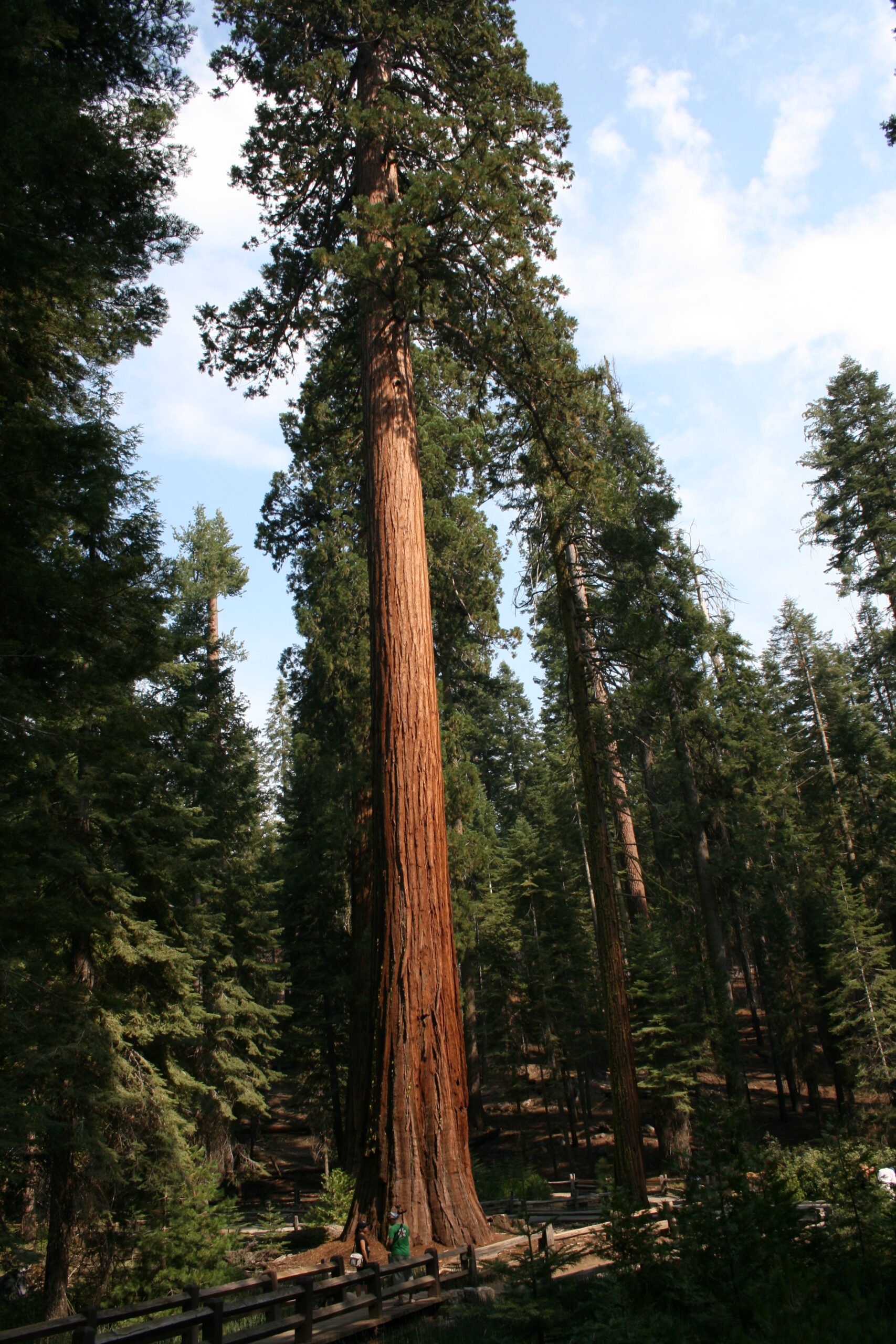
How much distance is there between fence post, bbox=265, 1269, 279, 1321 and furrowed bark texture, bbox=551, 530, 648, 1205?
14.9 feet

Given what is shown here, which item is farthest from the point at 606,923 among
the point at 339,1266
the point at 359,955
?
the point at 359,955

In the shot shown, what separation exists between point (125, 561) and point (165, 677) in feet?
31.4

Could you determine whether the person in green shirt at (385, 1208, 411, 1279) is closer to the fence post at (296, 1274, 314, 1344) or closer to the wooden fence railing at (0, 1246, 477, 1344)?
the wooden fence railing at (0, 1246, 477, 1344)

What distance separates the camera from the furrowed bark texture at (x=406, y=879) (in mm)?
6410

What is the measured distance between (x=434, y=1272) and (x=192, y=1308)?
2.14 metres

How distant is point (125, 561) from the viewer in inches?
314

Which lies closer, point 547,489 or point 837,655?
point 547,489

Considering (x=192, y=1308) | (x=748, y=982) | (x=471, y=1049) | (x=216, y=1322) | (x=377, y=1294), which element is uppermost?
(x=748, y=982)

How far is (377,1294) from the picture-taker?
5.86 metres

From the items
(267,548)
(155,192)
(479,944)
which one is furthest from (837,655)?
(155,192)

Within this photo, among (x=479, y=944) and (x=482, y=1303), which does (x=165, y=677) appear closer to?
(x=482, y=1303)

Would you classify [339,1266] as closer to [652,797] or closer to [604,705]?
[604,705]

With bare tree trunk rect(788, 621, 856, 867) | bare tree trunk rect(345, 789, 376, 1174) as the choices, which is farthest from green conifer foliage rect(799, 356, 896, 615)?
bare tree trunk rect(345, 789, 376, 1174)

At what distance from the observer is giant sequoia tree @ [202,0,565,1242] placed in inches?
259
